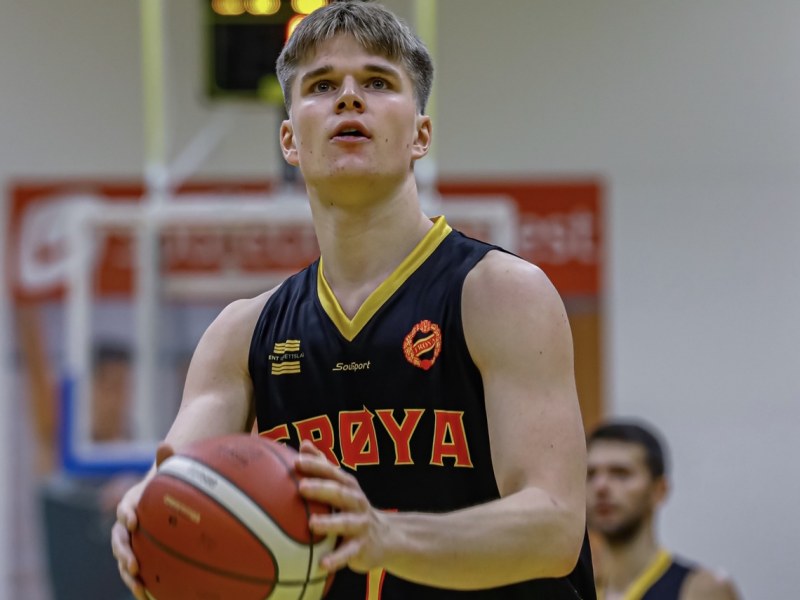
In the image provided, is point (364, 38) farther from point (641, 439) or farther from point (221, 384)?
point (641, 439)

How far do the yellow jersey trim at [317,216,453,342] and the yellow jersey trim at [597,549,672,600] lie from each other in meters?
3.07

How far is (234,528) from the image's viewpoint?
7.78 feet

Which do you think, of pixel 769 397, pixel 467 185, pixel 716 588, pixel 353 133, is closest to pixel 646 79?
pixel 467 185

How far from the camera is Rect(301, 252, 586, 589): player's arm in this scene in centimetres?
230

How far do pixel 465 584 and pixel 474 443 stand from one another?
458mm

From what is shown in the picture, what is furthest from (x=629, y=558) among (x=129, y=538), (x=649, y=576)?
(x=129, y=538)

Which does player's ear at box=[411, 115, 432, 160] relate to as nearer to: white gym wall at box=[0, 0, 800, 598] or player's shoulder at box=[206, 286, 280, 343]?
player's shoulder at box=[206, 286, 280, 343]

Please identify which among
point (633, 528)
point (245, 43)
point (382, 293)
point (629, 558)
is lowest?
point (629, 558)

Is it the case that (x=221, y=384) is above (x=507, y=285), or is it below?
below

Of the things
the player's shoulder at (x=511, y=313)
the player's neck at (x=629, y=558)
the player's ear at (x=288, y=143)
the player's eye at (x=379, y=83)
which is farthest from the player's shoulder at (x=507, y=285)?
the player's neck at (x=629, y=558)

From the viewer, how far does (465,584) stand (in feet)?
8.04

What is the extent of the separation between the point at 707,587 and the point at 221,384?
3226 mm

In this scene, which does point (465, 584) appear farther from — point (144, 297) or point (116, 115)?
point (116, 115)

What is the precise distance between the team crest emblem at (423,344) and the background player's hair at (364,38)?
1.82 ft
